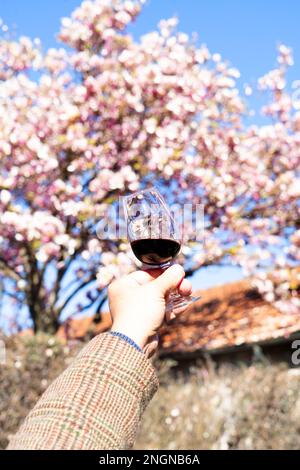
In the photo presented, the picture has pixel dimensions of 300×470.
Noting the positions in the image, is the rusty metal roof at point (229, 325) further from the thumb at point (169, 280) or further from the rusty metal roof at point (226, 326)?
the thumb at point (169, 280)

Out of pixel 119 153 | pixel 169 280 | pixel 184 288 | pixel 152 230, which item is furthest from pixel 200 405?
pixel 169 280

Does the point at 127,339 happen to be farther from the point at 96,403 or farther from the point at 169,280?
the point at 169,280

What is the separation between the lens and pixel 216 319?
1505 centimetres

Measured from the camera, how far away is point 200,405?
906 centimetres

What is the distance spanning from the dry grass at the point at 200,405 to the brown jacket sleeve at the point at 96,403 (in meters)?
6.53

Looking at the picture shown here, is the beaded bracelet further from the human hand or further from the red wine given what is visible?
the red wine

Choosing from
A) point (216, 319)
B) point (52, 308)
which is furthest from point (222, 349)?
point (52, 308)

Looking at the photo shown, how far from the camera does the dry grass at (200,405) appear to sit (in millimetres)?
7875

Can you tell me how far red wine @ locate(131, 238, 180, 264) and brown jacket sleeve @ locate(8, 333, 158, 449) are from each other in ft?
3.04

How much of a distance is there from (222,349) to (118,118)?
5286 millimetres

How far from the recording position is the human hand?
57.8 inches

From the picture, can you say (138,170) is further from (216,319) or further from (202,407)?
(216,319)

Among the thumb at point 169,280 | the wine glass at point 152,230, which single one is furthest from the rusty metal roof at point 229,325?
the thumb at point 169,280

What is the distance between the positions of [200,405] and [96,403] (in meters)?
8.10
